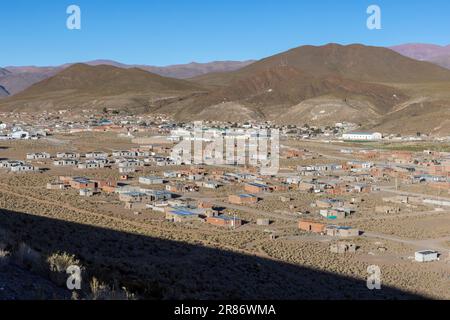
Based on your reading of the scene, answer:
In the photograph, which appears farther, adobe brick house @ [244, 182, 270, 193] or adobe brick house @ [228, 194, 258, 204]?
adobe brick house @ [244, 182, 270, 193]

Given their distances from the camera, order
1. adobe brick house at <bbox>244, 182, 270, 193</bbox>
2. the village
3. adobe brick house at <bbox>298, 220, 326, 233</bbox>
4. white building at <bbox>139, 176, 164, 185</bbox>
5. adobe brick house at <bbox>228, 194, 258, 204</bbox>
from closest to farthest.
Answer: the village → adobe brick house at <bbox>298, 220, 326, 233</bbox> → adobe brick house at <bbox>228, 194, 258, 204</bbox> → adobe brick house at <bbox>244, 182, 270, 193</bbox> → white building at <bbox>139, 176, 164, 185</bbox>

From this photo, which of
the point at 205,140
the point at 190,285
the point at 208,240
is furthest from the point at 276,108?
the point at 190,285

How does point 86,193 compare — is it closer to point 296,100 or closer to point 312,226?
point 312,226

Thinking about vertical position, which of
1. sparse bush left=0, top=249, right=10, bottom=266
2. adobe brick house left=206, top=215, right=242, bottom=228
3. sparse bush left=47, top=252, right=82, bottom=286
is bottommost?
adobe brick house left=206, top=215, right=242, bottom=228

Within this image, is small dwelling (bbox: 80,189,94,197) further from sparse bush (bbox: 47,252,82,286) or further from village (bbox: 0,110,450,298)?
sparse bush (bbox: 47,252,82,286)

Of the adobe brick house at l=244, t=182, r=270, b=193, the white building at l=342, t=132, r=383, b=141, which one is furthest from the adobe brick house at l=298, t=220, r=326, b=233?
the white building at l=342, t=132, r=383, b=141

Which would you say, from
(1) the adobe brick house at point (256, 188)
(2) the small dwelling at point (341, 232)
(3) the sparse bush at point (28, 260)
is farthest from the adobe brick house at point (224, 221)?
(3) the sparse bush at point (28, 260)

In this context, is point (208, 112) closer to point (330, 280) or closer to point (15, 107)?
point (15, 107)
